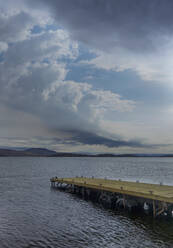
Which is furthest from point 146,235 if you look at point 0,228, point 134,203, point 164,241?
point 0,228

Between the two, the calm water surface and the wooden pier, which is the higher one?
the wooden pier

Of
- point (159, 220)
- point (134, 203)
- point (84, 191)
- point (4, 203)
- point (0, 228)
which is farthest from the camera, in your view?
point (84, 191)

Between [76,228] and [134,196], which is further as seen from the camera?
[134,196]

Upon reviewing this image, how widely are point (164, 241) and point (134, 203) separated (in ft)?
33.9

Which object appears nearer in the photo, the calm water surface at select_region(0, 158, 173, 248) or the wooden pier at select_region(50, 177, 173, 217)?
the calm water surface at select_region(0, 158, 173, 248)

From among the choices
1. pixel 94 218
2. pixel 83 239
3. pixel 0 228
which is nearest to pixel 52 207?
pixel 94 218

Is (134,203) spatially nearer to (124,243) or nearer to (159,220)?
(159,220)

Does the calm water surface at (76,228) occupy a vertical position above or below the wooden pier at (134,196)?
below

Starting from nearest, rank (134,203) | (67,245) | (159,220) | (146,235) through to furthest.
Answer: (67,245)
(146,235)
(159,220)
(134,203)

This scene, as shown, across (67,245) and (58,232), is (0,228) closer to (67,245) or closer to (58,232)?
(58,232)

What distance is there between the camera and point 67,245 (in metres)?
17.0

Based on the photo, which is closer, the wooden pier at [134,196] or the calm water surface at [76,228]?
the calm water surface at [76,228]

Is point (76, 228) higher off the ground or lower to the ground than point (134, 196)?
lower

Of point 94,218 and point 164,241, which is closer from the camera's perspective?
point 164,241
